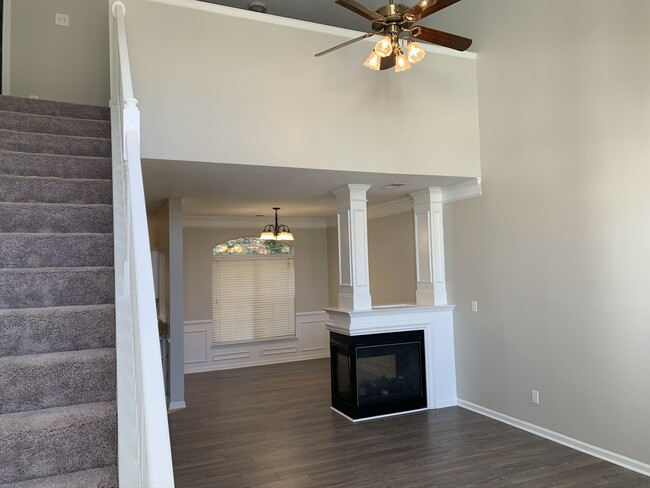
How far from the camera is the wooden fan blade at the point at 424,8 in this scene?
2.73 m

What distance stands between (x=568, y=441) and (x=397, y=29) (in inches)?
144

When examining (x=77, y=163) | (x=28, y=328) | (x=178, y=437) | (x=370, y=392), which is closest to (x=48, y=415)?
(x=28, y=328)

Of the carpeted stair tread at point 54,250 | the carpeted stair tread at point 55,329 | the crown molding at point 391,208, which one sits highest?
the crown molding at point 391,208

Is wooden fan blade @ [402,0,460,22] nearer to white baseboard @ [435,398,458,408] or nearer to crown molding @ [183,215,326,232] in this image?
white baseboard @ [435,398,458,408]

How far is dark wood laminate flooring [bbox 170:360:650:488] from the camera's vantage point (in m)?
3.52

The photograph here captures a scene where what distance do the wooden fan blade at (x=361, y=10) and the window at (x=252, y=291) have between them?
6.03m

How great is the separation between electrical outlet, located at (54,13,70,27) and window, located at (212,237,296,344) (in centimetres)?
400

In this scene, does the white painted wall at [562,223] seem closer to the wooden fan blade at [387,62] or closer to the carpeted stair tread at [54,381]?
the wooden fan blade at [387,62]

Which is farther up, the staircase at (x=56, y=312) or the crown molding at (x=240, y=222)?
the crown molding at (x=240, y=222)

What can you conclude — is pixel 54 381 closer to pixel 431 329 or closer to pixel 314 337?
pixel 431 329

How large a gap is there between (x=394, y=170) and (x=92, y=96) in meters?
3.72

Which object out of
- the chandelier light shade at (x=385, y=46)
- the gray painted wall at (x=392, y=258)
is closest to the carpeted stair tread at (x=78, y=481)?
the chandelier light shade at (x=385, y=46)

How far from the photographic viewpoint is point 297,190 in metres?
5.39

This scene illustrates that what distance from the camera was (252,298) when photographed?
856cm
